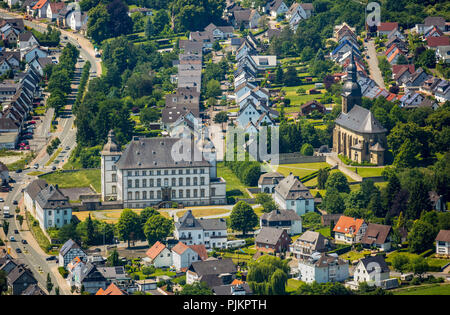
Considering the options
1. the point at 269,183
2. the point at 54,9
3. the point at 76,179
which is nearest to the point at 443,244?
the point at 269,183

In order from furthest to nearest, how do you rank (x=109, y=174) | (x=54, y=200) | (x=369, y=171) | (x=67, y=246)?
(x=369, y=171), (x=109, y=174), (x=54, y=200), (x=67, y=246)

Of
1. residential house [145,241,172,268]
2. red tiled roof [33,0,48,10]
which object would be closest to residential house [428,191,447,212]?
residential house [145,241,172,268]

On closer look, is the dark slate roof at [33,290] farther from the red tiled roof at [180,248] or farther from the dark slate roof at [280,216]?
the dark slate roof at [280,216]

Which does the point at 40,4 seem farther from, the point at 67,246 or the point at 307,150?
the point at 67,246

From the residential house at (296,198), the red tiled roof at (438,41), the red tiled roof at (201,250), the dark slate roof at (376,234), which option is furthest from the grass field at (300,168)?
the red tiled roof at (438,41)
